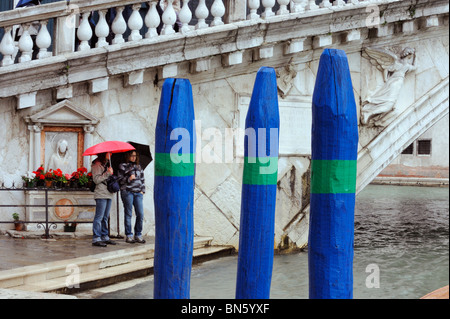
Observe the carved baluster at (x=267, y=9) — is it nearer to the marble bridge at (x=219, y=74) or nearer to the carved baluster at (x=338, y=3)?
the marble bridge at (x=219, y=74)

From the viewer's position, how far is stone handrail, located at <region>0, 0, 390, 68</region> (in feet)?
25.6

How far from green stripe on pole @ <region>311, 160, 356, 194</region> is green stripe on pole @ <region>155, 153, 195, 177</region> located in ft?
1.62

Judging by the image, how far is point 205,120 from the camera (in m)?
8.88

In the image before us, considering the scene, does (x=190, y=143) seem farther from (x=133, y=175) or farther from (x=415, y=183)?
(x=415, y=183)

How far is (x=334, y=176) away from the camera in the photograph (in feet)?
9.75

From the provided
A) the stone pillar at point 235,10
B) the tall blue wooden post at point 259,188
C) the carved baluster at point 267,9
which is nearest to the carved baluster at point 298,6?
the carved baluster at point 267,9

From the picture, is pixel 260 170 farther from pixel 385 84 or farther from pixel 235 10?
pixel 385 84

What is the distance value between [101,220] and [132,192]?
492 millimetres

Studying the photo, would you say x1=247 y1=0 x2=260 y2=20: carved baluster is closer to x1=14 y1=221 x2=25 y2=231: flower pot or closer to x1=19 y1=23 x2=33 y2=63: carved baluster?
x1=19 y1=23 x2=33 y2=63: carved baluster

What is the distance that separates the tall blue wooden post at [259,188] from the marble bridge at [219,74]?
505 centimetres

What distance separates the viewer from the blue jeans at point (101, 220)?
7.67 m

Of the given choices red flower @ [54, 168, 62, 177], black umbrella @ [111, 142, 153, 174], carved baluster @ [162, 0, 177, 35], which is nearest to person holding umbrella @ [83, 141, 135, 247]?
red flower @ [54, 168, 62, 177]
